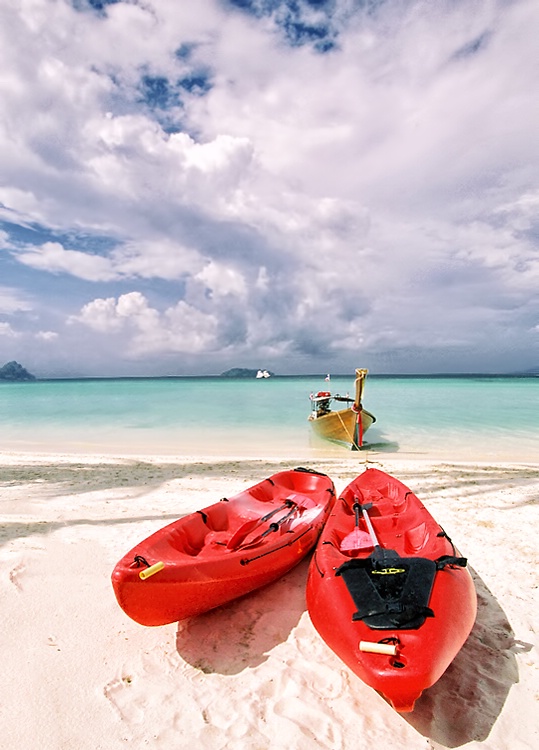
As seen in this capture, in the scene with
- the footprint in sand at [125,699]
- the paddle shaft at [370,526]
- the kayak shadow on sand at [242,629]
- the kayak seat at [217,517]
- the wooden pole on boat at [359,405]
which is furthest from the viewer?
the wooden pole on boat at [359,405]

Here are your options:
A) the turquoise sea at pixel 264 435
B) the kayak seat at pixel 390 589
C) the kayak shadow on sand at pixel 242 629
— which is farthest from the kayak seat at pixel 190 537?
the turquoise sea at pixel 264 435

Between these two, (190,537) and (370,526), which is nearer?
(190,537)

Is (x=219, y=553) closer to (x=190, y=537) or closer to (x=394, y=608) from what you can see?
(x=190, y=537)

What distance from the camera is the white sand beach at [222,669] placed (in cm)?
274

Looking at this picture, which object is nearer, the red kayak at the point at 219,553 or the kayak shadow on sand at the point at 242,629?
the red kayak at the point at 219,553

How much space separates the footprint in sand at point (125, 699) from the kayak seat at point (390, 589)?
5.52 ft

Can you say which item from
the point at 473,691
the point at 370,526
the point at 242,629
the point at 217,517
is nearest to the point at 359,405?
the point at 370,526

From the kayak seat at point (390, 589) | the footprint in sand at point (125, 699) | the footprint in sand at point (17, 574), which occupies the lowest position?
→ the footprint in sand at point (125, 699)

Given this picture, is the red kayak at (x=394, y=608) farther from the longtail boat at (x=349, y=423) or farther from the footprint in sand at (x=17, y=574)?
the longtail boat at (x=349, y=423)

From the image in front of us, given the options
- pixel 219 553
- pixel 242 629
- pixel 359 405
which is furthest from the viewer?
pixel 359 405

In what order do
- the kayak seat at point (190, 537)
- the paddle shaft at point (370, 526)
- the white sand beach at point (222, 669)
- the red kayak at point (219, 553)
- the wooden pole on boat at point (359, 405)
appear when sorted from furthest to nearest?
the wooden pole on boat at point (359, 405), the paddle shaft at point (370, 526), the kayak seat at point (190, 537), the red kayak at point (219, 553), the white sand beach at point (222, 669)

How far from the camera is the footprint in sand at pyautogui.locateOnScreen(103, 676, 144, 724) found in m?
2.86

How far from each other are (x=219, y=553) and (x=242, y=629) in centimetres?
74

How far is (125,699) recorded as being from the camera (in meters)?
3.01
